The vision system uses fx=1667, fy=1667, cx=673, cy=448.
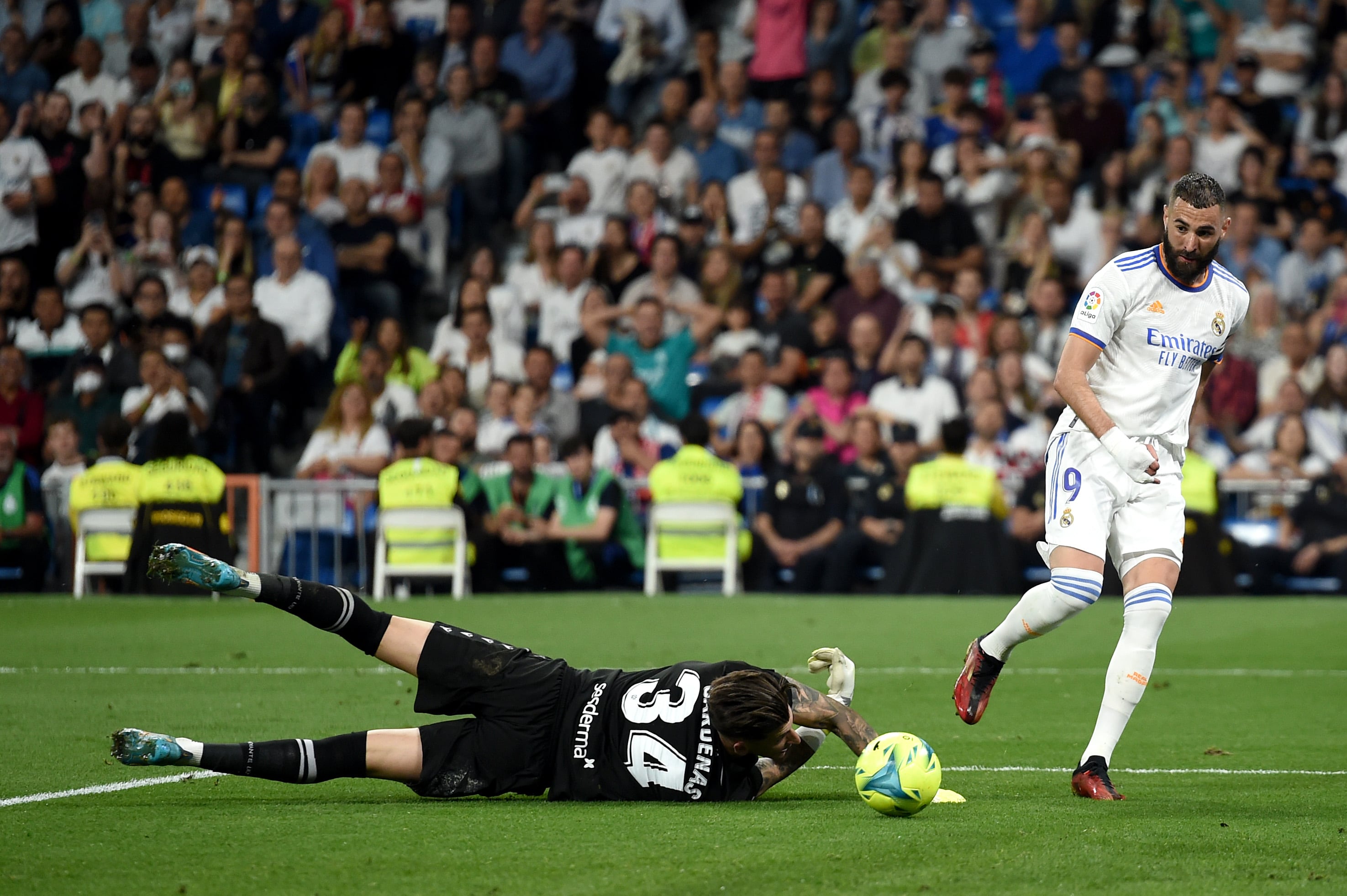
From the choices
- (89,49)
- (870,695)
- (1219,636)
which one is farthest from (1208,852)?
(89,49)

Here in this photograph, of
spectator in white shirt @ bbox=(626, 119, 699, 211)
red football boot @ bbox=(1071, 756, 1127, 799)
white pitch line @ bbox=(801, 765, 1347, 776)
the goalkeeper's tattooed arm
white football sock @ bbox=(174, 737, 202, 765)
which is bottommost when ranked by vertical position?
white pitch line @ bbox=(801, 765, 1347, 776)

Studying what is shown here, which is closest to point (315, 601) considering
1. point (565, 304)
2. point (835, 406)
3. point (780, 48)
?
point (835, 406)

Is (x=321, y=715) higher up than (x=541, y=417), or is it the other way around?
(x=541, y=417)

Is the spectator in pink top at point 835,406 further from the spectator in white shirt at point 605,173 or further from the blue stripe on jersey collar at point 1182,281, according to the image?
the blue stripe on jersey collar at point 1182,281

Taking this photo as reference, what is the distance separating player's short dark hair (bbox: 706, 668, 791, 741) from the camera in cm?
553

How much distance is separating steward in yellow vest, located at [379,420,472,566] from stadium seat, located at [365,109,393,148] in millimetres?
6384

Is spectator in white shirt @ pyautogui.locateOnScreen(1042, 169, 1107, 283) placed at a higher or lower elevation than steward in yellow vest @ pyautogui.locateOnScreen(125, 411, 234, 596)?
higher

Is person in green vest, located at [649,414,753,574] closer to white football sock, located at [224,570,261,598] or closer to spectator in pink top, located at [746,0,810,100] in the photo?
spectator in pink top, located at [746,0,810,100]

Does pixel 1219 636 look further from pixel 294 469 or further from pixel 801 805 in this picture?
pixel 294 469

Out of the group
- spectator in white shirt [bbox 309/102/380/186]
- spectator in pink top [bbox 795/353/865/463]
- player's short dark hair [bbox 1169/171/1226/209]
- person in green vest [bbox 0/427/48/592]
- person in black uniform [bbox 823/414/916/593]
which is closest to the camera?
player's short dark hair [bbox 1169/171/1226/209]

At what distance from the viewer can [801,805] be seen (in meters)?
5.95

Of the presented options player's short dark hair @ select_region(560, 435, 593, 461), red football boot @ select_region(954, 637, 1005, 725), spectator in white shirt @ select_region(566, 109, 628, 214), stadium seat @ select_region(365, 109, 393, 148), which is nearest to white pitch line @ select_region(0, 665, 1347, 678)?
red football boot @ select_region(954, 637, 1005, 725)

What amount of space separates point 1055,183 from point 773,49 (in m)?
4.24

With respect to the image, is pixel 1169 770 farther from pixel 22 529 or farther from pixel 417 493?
pixel 22 529
